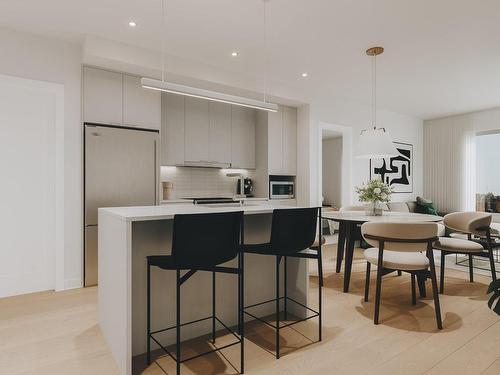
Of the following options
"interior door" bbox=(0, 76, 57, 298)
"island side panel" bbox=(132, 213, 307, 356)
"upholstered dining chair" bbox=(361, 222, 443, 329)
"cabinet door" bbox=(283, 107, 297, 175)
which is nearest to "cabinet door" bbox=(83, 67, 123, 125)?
"interior door" bbox=(0, 76, 57, 298)

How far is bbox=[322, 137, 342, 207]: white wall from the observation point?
242 inches

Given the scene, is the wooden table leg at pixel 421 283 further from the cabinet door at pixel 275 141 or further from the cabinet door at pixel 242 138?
the cabinet door at pixel 242 138

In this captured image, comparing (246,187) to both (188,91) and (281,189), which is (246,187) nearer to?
(281,189)

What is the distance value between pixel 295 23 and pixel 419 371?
3.03 m

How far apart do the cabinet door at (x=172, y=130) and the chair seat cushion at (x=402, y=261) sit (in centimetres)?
296

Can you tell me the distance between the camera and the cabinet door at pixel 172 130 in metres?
4.49

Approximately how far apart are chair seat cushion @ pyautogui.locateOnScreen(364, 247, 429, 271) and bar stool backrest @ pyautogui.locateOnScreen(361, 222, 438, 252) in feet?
0.40

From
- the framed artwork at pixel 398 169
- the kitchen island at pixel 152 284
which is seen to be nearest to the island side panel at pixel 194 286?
the kitchen island at pixel 152 284

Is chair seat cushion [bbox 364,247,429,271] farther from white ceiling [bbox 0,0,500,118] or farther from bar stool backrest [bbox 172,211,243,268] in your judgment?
white ceiling [bbox 0,0,500,118]

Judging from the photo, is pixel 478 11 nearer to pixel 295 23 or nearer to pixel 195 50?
pixel 295 23

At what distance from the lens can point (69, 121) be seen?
11.2 ft

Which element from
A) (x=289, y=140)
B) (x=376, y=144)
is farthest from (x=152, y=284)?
(x=289, y=140)

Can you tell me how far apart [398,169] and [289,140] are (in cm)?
294

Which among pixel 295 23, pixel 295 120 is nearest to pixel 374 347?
pixel 295 23
